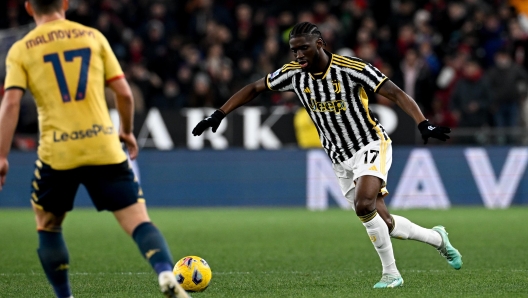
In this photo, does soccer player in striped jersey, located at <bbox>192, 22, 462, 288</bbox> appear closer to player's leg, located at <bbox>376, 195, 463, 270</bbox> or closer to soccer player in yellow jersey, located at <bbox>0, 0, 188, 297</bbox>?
player's leg, located at <bbox>376, 195, 463, 270</bbox>

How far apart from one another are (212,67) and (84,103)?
44.4ft

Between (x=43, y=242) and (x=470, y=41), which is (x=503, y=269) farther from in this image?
(x=470, y=41)

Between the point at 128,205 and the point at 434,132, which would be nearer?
the point at 128,205

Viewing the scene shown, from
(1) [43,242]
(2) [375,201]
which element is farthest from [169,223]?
(1) [43,242]

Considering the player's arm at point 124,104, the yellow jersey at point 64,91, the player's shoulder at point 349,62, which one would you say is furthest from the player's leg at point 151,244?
the player's shoulder at point 349,62

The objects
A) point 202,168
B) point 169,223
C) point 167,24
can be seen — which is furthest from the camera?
point 167,24

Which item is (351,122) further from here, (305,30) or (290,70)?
(305,30)

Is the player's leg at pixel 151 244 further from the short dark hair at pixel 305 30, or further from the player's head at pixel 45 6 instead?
the short dark hair at pixel 305 30

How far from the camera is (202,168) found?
17.4 metres

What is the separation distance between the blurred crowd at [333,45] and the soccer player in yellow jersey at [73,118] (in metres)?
12.4

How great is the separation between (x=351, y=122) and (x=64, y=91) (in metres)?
3.00

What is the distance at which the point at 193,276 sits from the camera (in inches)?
282

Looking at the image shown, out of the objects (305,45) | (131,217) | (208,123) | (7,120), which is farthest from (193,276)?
(7,120)

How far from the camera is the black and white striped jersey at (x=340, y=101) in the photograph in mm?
7551
